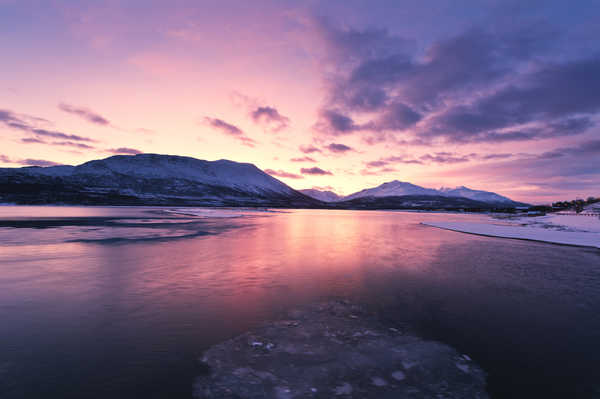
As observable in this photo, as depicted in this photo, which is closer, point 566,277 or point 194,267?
point 566,277

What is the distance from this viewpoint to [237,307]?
11.0m

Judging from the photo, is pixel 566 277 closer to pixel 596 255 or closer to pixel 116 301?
pixel 596 255

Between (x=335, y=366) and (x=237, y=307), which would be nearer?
(x=335, y=366)

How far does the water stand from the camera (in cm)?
653

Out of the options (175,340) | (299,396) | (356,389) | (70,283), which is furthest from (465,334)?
(70,283)

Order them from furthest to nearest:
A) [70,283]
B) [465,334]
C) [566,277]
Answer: [566,277]
[70,283]
[465,334]

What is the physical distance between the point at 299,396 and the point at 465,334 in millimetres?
5727

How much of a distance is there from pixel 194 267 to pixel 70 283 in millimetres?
5756

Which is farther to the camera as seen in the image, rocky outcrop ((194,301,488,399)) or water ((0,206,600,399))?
water ((0,206,600,399))

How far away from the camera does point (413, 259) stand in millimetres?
20469

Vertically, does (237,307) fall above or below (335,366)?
below

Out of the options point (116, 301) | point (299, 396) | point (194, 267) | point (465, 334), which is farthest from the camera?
point (194, 267)

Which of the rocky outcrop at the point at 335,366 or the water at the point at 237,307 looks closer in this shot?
the rocky outcrop at the point at 335,366

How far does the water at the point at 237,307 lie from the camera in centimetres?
653
